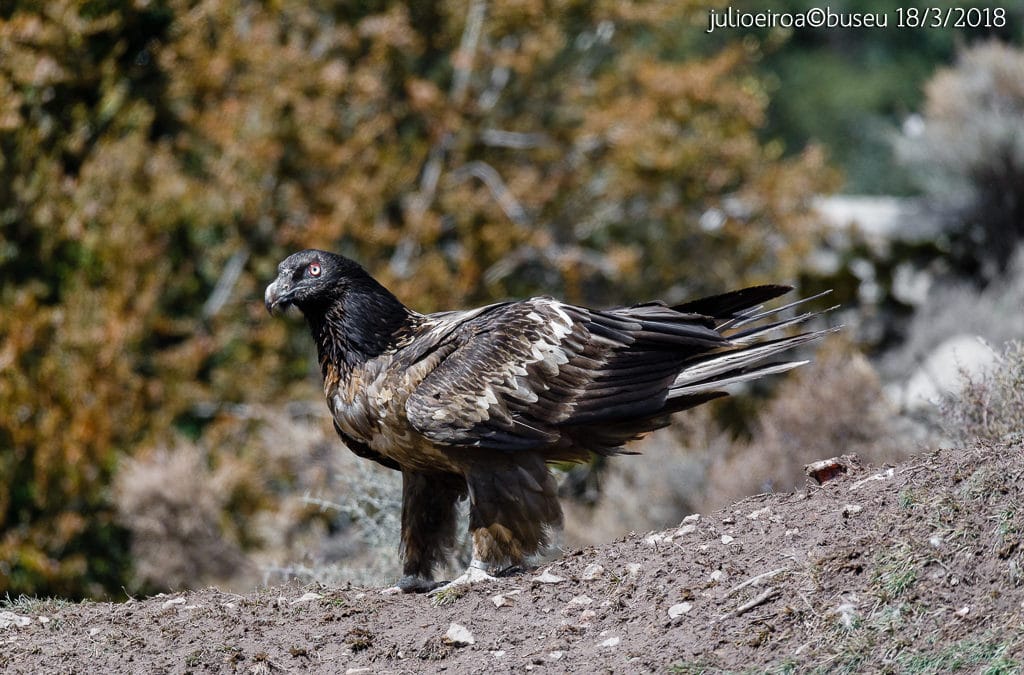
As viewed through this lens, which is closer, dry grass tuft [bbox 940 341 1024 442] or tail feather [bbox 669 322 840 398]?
tail feather [bbox 669 322 840 398]

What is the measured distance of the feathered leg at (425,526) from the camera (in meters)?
6.30

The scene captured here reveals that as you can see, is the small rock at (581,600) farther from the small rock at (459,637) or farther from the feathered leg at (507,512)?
the feathered leg at (507,512)

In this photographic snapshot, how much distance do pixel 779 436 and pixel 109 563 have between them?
17.3 ft

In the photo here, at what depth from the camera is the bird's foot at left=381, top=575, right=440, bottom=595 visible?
6250mm

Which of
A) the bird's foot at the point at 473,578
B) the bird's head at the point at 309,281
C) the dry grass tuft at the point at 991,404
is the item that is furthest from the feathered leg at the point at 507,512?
the dry grass tuft at the point at 991,404

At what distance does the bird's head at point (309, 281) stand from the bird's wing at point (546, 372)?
626mm

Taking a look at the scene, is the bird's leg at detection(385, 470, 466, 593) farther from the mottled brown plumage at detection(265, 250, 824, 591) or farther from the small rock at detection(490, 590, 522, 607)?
the small rock at detection(490, 590, 522, 607)

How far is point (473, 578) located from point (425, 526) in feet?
1.76

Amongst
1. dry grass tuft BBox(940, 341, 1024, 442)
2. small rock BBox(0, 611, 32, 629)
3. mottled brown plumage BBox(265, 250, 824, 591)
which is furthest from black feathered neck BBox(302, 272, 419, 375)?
dry grass tuft BBox(940, 341, 1024, 442)

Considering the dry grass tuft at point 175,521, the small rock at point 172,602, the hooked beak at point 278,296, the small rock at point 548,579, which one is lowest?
the dry grass tuft at point 175,521

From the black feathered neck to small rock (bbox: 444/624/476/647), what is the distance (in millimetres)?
1436

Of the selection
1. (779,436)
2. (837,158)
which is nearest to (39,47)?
(779,436)

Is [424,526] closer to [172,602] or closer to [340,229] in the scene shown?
[172,602]

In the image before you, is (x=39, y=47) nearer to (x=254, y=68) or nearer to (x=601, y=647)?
(x=254, y=68)
